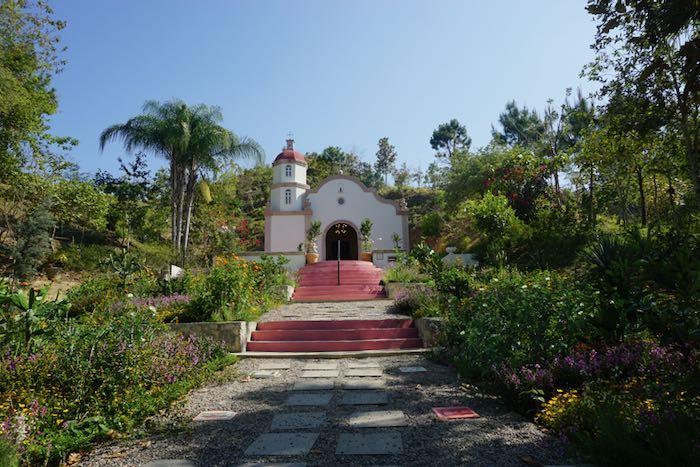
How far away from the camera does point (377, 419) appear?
12.9 feet

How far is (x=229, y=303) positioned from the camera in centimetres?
803

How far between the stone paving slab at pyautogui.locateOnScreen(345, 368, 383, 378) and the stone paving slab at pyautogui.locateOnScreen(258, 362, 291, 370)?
3.21 ft

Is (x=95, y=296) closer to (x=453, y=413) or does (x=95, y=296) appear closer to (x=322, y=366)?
(x=322, y=366)

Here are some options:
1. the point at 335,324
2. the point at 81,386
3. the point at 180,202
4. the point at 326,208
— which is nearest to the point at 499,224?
the point at 326,208

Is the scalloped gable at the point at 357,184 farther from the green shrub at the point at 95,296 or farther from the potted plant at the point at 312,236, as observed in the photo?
the green shrub at the point at 95,296

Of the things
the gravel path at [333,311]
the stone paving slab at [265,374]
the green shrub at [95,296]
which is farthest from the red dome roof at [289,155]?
the stone paving slab at [265,374]

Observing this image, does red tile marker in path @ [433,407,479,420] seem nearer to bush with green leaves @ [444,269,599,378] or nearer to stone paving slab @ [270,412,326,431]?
bush with green leaves @ [444,269,599,378]

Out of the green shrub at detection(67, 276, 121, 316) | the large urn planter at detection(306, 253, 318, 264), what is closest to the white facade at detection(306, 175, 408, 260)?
the large urn planter at detection(306, 253, 318, 264)

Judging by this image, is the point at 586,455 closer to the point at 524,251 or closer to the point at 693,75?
the point at 693,75

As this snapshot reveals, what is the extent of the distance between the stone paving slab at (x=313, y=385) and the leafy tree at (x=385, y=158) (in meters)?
39.7

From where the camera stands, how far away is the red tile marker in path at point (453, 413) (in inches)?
154

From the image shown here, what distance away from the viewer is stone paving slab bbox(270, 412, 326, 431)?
12.4 ft

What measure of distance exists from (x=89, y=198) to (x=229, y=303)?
48.8ft

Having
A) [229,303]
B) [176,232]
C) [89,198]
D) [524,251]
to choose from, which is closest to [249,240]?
[176,232]
